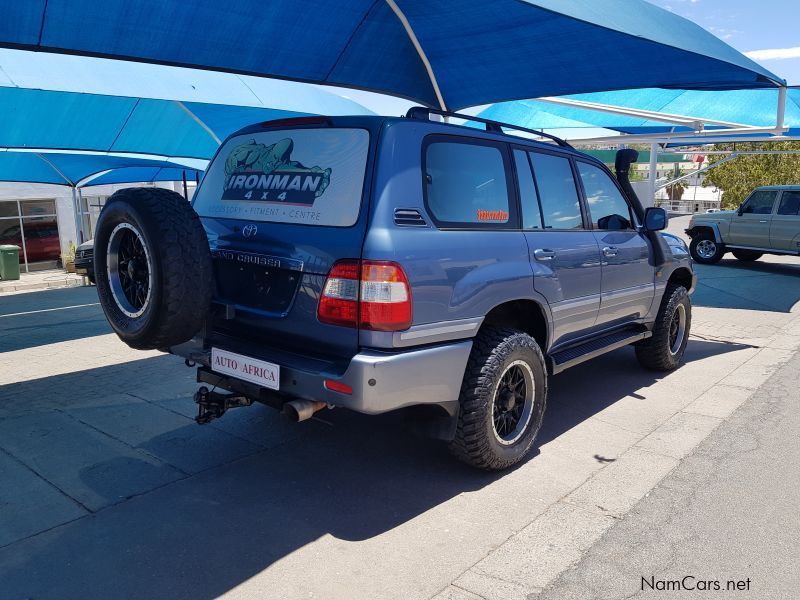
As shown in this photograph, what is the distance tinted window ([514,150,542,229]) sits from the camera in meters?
4.06

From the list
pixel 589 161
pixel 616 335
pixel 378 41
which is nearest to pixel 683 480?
pixel 616 335

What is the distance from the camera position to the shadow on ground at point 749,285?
10492 millimetres

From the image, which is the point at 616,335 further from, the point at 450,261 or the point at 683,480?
the point at 450,261

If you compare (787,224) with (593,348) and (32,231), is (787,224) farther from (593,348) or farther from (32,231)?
(32,231)

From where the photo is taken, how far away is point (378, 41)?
7.51 metres

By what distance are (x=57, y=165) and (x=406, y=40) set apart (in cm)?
1160

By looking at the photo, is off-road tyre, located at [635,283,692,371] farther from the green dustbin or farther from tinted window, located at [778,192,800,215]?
→ the green dustbin

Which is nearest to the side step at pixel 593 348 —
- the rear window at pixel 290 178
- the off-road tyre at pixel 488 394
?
the off-road tyre at pixel 488 394

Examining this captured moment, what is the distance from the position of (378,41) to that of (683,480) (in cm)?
591

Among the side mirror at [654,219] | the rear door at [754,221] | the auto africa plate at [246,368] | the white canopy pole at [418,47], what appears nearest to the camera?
the auto africa plate at [246,368]

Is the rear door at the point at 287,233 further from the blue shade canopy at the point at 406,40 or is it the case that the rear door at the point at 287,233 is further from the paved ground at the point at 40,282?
the paved ground at the point at 40,282

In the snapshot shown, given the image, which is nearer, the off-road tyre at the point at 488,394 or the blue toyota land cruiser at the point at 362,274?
the blue toyota land cruiser at the point at 362,274
